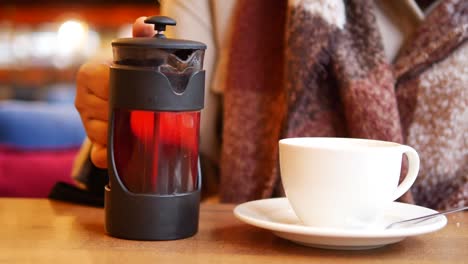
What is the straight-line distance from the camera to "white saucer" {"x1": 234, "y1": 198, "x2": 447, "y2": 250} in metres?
0.62

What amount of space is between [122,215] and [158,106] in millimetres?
104

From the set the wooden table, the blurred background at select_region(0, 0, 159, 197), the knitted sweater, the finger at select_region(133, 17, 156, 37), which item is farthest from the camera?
the blurred background at select_region(0, 0, 159, 197)

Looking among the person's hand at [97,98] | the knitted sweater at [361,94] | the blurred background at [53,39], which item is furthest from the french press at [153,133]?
the blurred background at [53,39]

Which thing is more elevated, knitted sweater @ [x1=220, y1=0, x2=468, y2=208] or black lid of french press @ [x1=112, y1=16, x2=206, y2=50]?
black lid of french press @ [x1=112, y1=16, x2=206, y2=50]

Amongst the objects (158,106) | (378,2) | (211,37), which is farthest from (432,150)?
(158,106)

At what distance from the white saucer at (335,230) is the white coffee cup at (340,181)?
0.06 ft

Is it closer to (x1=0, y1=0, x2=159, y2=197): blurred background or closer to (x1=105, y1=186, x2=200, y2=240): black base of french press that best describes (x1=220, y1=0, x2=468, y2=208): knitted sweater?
(x1=105, y1=186, x2=200, y2=240): black base of french press

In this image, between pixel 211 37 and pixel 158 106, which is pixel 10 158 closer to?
pixel 211 37

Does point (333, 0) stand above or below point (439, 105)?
above

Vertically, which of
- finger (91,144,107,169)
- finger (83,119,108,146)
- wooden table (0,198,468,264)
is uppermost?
finger (83,119,108,146)

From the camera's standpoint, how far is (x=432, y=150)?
1.03 metres

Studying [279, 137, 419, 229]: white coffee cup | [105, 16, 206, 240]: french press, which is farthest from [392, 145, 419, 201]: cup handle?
[105, 16, 206, 240]: french press

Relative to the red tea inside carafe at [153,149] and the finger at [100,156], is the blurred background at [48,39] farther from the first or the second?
the red tea inside carafe at [153,149]

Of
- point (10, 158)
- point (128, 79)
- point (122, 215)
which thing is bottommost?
point (10, 158)
